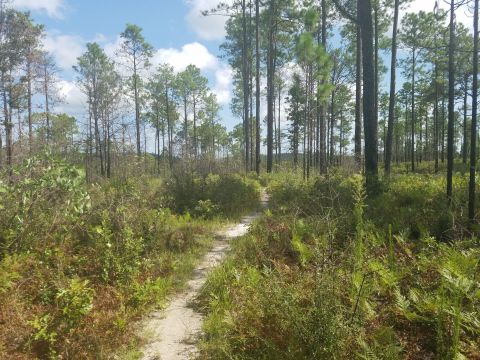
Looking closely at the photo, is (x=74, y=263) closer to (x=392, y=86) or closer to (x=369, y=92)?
(x=369, y=92)

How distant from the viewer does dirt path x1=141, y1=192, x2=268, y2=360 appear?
398 centimetres

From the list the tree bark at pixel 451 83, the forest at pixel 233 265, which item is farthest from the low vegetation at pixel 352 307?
the tree bark at pixel 451 83

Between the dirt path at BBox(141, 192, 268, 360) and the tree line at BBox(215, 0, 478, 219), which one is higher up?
the tree line at BBox(215, 0, 478, 219)

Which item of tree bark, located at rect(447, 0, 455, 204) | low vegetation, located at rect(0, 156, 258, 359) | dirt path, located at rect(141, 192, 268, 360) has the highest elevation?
tree bark, located at rect(447, 0, 455, 204)

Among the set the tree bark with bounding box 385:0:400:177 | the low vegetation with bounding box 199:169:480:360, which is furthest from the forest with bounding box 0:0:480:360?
the tree bark with bounding box 385:0:400:177

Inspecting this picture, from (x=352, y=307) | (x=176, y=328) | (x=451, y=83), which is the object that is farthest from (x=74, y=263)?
(x=451, y=83)

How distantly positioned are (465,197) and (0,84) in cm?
2028

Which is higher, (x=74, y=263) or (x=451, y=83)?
(x=451, y=83)

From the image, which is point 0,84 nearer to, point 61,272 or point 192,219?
point 192,219

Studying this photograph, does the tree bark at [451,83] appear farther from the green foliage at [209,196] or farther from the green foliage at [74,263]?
the green foliage at [209,196]

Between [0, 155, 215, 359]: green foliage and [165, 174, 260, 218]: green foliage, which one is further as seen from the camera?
[165, 174, 260, 218]: green foliage

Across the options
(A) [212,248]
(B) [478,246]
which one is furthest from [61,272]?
(B) [478,246]

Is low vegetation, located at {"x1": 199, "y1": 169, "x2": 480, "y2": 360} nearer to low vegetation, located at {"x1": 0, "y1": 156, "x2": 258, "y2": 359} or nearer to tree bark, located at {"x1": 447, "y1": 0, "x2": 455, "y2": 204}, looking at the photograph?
low vegetation, located at {"x1": 0, "y1": 156, "x2": 258, "y2": 359}

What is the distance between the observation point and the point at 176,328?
4.52 metres
